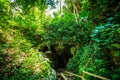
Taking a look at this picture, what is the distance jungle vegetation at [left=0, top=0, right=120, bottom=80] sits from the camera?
13.2 ft

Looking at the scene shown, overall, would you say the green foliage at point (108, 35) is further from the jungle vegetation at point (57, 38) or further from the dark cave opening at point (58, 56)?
the dark cave opening at point (58, 56)

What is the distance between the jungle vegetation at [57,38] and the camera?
4031 millimetres

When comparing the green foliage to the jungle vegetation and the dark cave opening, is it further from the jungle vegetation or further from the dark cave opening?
the dark cave opening

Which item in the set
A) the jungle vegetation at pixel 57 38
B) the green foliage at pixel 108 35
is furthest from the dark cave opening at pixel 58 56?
the green foliage at pixel 108 35

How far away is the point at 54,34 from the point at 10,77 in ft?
25.2

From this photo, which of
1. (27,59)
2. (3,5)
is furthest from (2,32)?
(3,5)

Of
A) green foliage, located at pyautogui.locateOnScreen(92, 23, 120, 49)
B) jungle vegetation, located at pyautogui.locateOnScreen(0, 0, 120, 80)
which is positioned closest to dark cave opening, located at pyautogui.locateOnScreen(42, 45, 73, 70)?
jungle vegetation, located at pyautogui.locateOnScreen(0, 0, 120, 80)

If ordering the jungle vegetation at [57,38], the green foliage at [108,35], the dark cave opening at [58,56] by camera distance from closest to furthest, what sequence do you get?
the green foliage at [108,35] → the jungle vegetation at [57,38] → the dark cave opening at [58,56]

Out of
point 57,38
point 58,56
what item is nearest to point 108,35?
point 57,38

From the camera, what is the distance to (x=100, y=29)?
3.64 metres

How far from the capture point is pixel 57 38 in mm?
15492

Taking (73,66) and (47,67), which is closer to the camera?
(47,67)

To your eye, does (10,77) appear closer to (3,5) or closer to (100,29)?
(3,5)

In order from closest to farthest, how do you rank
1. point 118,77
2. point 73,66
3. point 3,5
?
point 118,77 < point 3,5 < point 73,66
